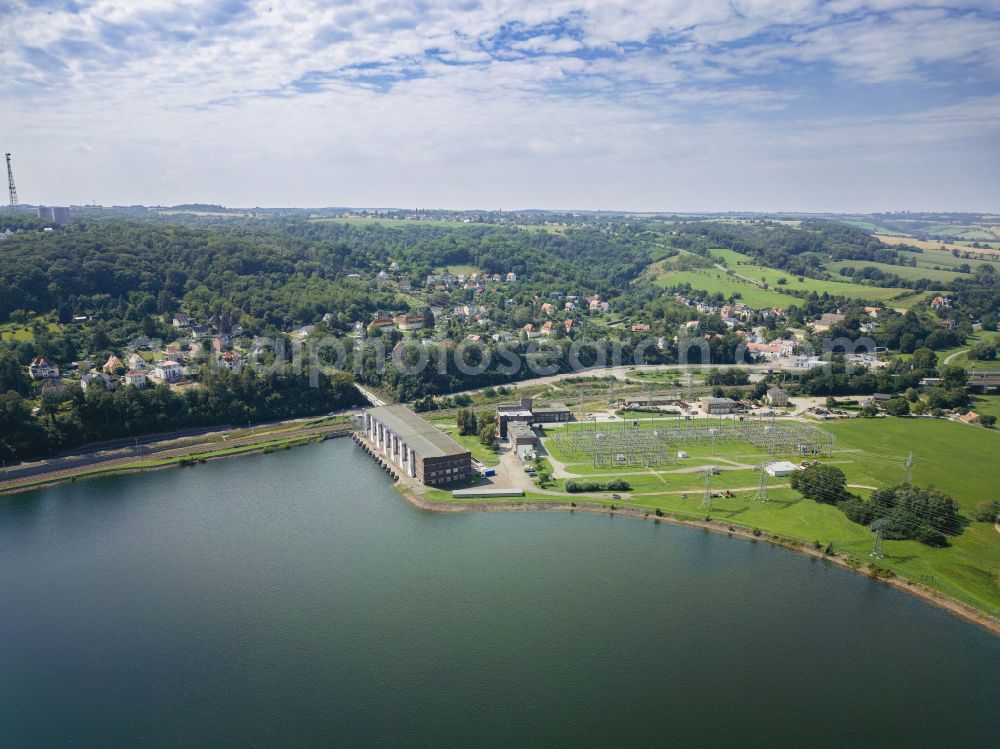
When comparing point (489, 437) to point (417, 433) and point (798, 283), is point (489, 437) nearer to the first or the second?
point (417, 433)

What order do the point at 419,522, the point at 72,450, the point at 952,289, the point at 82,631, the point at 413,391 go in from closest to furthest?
the point at 82,631 → the point at 419,522 → the point at 72,450 → the point at 413,391 → the point at 952,289

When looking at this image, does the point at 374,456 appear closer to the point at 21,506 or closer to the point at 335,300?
the point at 21,506

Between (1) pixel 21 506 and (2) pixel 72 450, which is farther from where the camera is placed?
(2) pixel 72 450

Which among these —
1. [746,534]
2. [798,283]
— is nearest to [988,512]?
[746,534]

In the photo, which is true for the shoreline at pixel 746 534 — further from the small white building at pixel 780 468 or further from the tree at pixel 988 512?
the tree at pixel 988 512

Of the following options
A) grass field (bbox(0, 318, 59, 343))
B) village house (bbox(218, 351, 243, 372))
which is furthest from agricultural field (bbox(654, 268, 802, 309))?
grass field (bbox(0, 318, 59, 343))

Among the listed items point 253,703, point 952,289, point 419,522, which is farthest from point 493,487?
point 952,289
